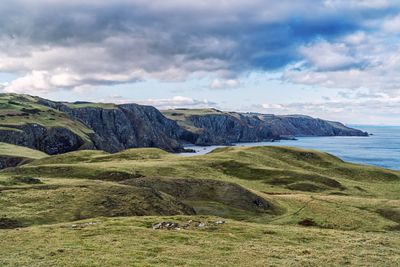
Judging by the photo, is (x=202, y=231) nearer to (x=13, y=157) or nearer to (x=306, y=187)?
(x=306, y=187)

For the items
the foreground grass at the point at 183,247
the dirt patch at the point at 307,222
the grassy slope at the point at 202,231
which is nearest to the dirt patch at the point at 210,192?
the grassy slope at the point at 202,231

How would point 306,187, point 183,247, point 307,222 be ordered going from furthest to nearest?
point 306,187, point 307,222, point 183,247

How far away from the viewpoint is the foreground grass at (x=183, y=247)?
29.9m

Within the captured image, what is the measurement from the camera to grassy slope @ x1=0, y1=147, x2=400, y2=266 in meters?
31.8

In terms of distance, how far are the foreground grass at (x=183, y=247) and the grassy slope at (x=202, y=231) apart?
8cm

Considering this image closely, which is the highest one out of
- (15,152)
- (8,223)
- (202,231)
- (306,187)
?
(202,231)

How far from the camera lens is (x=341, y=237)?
143 feet

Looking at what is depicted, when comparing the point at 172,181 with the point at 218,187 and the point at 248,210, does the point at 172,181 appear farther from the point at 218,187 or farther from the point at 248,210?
the point at 248,210

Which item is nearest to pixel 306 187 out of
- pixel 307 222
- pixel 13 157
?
pixel 307 222

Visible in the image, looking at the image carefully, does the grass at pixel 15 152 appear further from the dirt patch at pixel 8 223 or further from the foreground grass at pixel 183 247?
the foreground grass at pixel 183 247

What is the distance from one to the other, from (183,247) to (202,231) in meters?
7.69

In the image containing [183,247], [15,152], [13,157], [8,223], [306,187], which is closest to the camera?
[183,247]

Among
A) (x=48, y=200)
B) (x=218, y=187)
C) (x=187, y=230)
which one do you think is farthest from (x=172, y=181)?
(x=187, y=230)

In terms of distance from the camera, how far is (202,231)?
1639 inches
